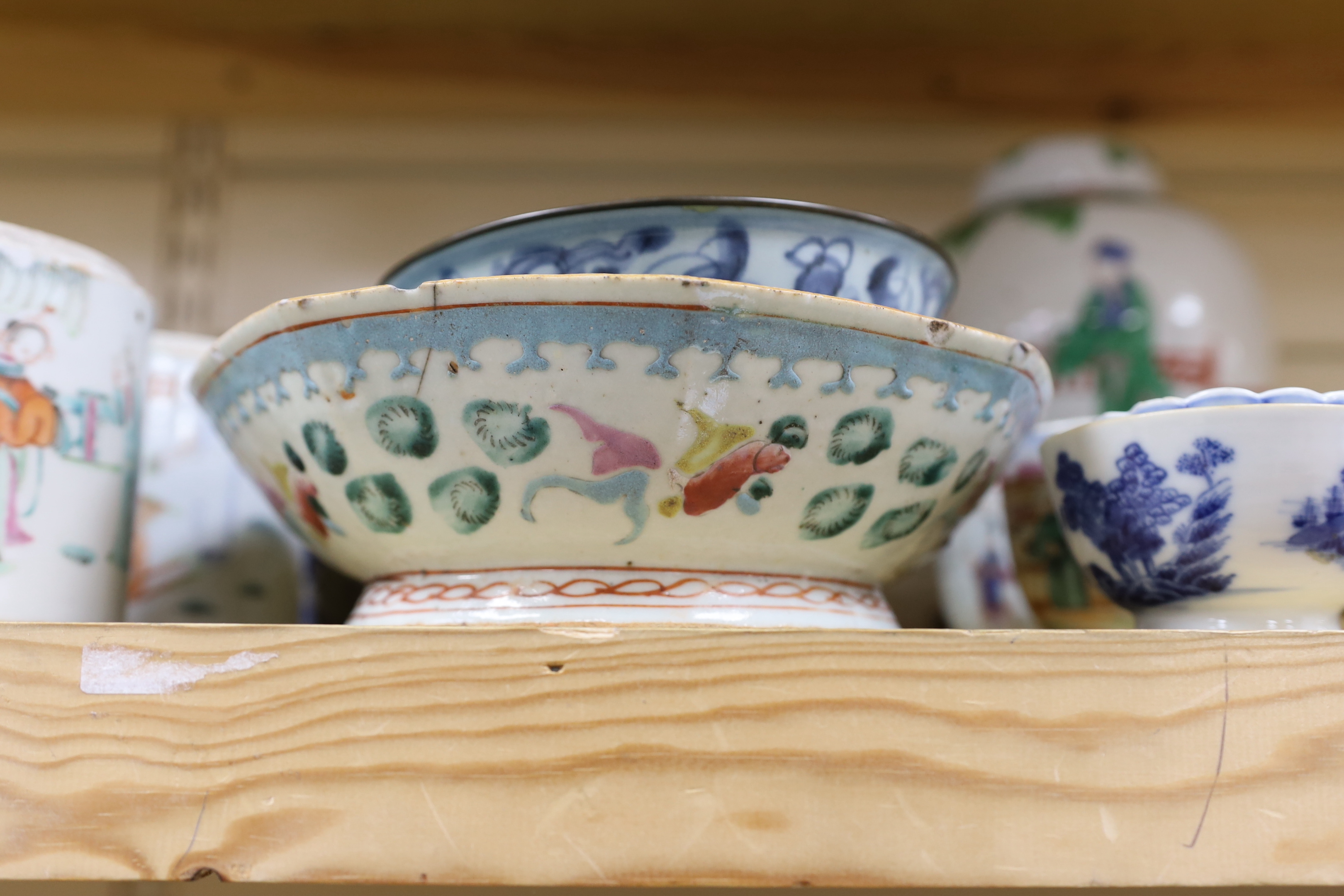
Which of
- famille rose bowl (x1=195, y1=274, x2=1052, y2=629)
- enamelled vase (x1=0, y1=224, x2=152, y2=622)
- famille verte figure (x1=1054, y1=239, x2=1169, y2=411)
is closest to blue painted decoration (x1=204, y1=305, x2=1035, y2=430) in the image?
famille rose bowl (x1=195, y1=274, x2=1052, y2=629)

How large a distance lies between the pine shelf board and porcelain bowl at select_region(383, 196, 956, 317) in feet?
0.48

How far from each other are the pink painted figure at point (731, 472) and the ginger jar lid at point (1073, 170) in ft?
1.17

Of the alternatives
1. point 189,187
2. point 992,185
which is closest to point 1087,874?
point 992,185

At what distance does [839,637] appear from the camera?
1.05 feet

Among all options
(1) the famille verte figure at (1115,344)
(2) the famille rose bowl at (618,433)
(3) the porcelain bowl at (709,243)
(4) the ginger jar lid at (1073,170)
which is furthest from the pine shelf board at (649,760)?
(4) the ginger jar lid at (1073,170)

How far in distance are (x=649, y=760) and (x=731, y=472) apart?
9cm

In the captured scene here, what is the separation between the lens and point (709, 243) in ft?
1.30

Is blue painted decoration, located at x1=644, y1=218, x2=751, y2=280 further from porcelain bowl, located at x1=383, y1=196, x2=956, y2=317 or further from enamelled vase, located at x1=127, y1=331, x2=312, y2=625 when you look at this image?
enamelled vase, located at x1=127, y1=331, x2=312, y2=625

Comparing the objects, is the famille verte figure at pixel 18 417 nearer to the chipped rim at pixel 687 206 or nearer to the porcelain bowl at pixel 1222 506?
the chipped rim at pixel 687 206

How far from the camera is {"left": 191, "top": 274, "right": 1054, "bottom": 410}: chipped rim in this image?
0.32 meters

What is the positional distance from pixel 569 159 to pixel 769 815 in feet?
1.79

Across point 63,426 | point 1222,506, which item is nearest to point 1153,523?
point 1222,506

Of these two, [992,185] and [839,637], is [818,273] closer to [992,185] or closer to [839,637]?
[839,637]

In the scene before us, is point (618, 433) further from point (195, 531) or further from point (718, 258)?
point (195, 531)
